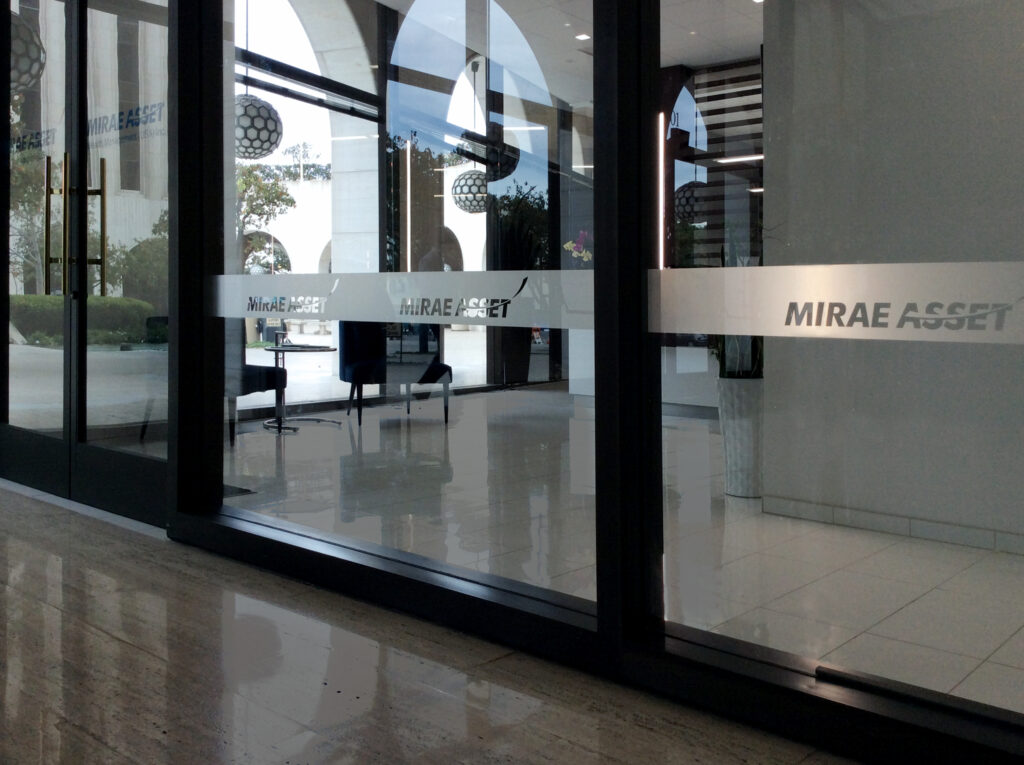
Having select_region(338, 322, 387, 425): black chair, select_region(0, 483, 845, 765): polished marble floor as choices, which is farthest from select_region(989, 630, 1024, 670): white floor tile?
select_region(338, 322, 387, 425): black chair

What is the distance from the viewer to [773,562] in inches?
93.7

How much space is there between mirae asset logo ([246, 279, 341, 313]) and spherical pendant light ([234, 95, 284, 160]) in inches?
21.4

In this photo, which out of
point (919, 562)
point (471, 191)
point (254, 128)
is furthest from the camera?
point (254, 128)

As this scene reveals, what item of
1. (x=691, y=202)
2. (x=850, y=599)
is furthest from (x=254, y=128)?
(x=850, y=599)

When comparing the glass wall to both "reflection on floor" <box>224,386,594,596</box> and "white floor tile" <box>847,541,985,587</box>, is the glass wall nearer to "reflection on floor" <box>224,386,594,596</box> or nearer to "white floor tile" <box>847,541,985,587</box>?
"reflection on floor" <box>224,386,594,596</box>

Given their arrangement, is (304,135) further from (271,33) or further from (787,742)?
(787,742)

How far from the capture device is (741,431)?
2402 millimetres

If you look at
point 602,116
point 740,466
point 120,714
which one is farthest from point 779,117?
point 120,714

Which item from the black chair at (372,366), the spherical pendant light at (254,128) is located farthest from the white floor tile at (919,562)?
the spherical pendant light at (254,128)

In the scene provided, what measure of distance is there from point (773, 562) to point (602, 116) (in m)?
1.19

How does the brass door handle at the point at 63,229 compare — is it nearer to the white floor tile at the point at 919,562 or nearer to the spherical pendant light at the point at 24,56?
the spherical pendant light at the point at 24,56

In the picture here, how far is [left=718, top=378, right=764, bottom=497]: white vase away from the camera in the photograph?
238 cm

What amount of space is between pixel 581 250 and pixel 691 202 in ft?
1.28

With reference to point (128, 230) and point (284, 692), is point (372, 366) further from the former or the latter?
point (128, 230)
